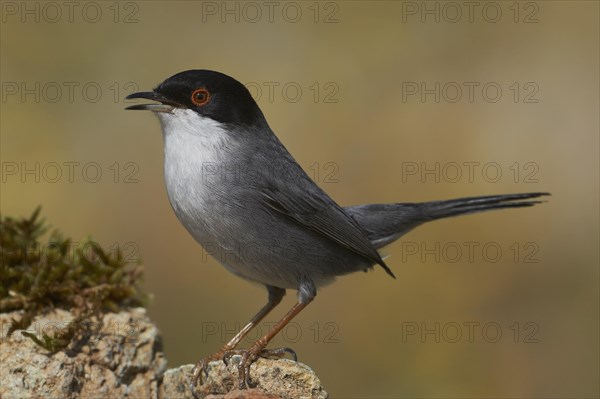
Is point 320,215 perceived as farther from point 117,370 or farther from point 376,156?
point 376,156

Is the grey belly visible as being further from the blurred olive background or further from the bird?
the blurred olive background

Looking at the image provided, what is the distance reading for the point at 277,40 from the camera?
1059cm

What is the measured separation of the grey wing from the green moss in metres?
1.29

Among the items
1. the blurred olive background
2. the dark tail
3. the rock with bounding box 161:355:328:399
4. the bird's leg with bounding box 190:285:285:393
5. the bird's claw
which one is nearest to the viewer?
the rock with bounding box 161:355:328:399

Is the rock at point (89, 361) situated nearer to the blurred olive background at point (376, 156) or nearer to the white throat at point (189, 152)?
the white throat at point (189, 152)

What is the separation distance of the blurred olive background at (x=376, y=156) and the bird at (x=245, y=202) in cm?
265

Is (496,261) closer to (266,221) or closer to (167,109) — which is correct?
(266,221)

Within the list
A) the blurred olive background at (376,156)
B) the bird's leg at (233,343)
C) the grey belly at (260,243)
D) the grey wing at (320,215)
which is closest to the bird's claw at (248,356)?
the bird's leg at (233,343)

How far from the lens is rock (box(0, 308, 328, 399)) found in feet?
15.8

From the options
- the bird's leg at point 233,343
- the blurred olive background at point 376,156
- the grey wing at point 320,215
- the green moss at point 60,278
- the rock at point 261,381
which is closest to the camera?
the rock at point 261,381

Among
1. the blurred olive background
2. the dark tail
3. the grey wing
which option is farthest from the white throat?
the blurred olive background

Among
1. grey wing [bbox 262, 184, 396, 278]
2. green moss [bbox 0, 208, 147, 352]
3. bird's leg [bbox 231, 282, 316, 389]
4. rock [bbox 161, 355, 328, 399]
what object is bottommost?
rock [bbox 161, 355, 328, 399]

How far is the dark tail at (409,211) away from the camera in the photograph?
21.4 ft

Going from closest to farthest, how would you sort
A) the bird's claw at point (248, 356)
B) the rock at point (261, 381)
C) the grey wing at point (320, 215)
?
the rock at point (261, 381), the bird's claw at point (248, 356), the grey wing at point (320, 215)
